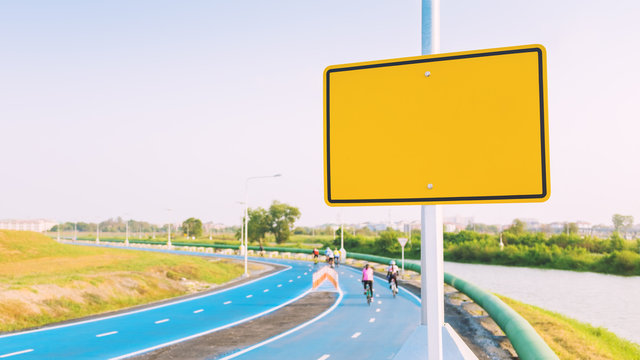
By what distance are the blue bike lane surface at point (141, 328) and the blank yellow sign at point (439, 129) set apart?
48.0 feet

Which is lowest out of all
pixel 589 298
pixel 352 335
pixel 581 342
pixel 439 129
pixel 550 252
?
pixel 589 298

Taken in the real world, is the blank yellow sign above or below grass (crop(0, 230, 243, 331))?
above

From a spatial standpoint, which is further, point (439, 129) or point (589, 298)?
point (589, 298)

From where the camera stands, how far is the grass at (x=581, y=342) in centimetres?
1666

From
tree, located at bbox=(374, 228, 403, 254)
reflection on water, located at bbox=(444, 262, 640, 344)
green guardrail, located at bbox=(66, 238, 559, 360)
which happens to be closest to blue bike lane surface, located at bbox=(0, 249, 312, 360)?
green guardrail, located at bbox=(66, 238, 559, 360)

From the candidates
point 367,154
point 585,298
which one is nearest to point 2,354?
point 367,154

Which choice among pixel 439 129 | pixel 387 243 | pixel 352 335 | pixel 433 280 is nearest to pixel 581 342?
pixel 352 335

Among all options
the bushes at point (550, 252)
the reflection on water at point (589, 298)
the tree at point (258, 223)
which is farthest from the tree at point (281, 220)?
the reflection on water at point (589, 298)

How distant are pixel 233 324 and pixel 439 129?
19587 millimetres

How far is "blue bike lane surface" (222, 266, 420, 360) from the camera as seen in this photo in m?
15.2

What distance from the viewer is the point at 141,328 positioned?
1984 centimetres

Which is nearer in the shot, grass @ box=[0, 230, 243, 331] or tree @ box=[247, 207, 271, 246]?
grass @ box=[0, 230, 243, 331]

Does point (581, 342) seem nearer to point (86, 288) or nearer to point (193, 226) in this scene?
point (86, 288)

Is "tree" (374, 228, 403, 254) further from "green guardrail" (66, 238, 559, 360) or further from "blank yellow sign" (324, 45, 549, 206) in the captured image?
"blank yellow sign" (324, 45, 549, 206)
